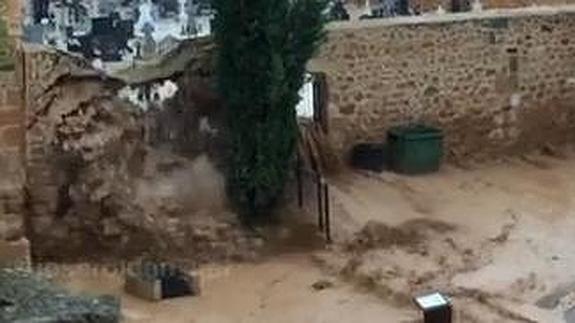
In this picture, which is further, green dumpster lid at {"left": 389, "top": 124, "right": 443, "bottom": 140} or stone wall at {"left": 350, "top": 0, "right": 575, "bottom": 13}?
stone wall at {"left": 350, "top": 0, "right": 575, "bottom": 13}

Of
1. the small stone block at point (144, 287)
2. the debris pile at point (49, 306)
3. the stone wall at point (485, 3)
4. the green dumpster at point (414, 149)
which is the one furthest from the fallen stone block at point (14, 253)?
the stone wall at point (485, 3)

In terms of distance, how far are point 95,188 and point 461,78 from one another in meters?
5.38

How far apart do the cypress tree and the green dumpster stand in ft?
6.80

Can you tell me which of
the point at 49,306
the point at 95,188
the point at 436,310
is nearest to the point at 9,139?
the point at 49,306

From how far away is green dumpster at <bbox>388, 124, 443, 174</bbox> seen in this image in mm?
16484

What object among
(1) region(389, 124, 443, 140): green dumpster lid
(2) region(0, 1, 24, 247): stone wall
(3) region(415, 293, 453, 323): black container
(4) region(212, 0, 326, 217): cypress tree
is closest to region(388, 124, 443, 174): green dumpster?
(1) region(389, 124, 443, 140): green dumpster lid

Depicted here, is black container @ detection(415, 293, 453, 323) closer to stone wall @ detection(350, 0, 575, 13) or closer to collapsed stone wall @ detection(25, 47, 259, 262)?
collapsed stone wall @ detection(25, 47, 259, 262)

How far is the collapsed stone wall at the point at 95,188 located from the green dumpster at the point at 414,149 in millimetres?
2804

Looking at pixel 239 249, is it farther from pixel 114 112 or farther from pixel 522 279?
pixel 522 279

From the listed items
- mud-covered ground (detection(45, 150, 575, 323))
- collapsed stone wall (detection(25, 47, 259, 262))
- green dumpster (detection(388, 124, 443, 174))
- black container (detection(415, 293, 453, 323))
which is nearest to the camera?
black container (detection(415, 293, 453, 323))

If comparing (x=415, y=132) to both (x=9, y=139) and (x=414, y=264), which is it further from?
(x=9, y=139)

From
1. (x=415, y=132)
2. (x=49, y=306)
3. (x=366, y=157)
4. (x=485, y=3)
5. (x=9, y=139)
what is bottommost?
(x=366, y=157)

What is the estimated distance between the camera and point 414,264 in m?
13.8

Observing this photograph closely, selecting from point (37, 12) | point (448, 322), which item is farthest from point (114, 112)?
point (37, 12)
